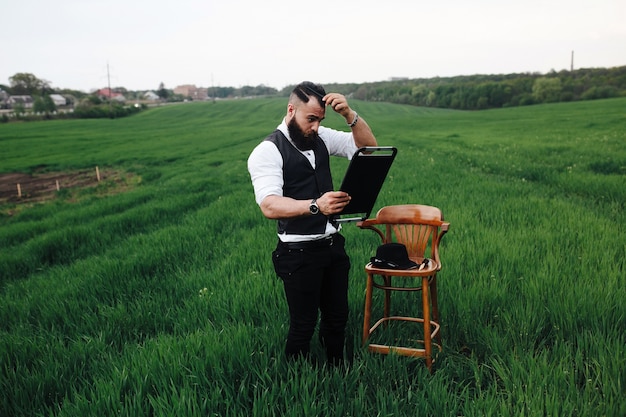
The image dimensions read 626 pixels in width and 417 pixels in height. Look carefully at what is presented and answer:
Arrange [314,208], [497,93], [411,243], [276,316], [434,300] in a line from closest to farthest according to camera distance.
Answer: [314,208] → [434,300] → [411,243] → [276,316] → [497,93]

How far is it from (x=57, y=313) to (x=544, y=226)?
20.0ft

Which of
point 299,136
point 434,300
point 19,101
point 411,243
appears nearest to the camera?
point 299,136

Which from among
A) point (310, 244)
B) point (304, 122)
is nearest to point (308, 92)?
point (304, 122)

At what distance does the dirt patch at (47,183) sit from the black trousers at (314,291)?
1327cm

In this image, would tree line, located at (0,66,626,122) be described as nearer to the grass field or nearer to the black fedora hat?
the grass field

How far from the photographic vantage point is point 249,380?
9.98 feet

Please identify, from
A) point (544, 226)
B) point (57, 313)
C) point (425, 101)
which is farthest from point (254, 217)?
point (425, 101)

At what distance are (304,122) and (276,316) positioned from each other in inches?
75.2

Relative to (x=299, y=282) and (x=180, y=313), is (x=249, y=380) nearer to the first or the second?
(x=299, y=282)

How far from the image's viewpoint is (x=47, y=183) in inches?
690

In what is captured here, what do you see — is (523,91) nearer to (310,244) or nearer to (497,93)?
(497,93)

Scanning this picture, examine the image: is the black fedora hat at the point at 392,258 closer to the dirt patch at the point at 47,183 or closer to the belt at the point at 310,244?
the belt at the point at 310,244

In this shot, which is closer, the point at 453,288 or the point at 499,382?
the point at 499,382

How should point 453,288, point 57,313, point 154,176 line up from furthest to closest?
1. point 154,176
2. point 57,313
3. point 453,288
